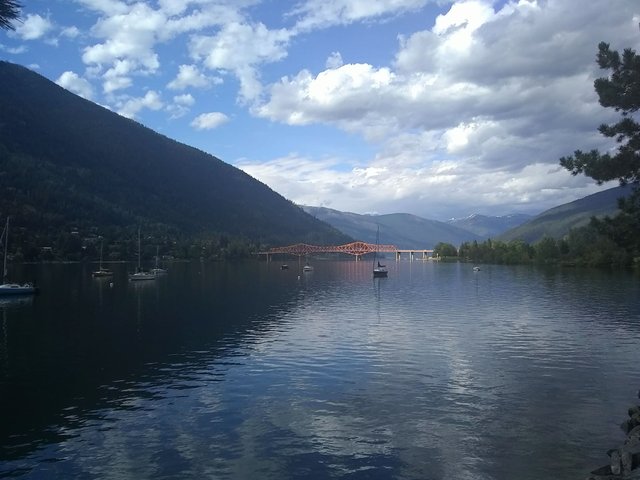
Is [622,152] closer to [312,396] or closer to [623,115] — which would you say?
[623,115]

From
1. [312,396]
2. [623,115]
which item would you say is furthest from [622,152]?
[312,396]

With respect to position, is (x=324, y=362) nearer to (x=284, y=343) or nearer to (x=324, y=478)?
(x=284, y=343)

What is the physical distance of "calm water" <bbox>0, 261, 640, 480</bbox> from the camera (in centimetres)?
2108

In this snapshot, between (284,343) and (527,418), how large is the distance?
2499 cm

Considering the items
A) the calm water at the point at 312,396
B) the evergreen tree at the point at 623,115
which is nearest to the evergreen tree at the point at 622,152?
the evergreen tree at the point at 623,115

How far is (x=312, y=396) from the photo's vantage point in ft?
99.5

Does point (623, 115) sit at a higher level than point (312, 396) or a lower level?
higher

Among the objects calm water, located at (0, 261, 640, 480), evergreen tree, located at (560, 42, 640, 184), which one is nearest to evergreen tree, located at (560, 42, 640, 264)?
evergreen tree, located at (560, 42, 640, 184)

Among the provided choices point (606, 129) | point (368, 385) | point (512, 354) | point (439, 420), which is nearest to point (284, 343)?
point (368, 385)

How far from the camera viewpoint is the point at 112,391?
103 feet

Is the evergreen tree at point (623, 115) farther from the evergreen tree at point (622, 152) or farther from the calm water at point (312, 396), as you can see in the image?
the calm water at point (312, 396)

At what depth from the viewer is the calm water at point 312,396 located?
21.1 meters

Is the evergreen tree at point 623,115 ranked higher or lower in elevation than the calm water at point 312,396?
higher

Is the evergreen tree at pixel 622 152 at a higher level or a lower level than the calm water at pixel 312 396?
higher
